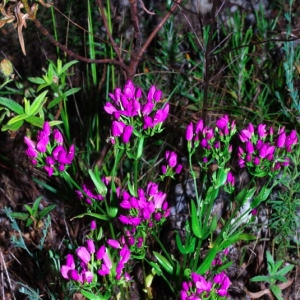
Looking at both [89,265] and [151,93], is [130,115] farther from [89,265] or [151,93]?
[89,265]

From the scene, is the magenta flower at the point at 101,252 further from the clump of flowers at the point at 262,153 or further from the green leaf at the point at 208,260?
the clump of flowers at the point at 262,153

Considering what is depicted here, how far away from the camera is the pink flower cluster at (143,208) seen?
1.72 m

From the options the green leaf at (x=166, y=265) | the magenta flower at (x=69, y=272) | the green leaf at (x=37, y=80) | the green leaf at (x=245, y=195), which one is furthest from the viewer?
the green leaf at (x=37, y=80)

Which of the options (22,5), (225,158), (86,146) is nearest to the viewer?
(225,158)

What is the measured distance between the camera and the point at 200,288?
1623 mm

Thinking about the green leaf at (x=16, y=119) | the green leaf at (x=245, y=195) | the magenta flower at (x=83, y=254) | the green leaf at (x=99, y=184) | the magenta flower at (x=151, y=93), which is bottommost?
the magenta flower at (x=83, y=254)

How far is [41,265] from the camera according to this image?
7.80ft

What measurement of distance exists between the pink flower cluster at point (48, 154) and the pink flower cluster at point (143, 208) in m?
0.20

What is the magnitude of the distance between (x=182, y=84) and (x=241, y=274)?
0.95 m

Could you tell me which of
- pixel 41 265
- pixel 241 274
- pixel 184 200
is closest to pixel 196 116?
pixel 184 200

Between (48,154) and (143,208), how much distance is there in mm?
322

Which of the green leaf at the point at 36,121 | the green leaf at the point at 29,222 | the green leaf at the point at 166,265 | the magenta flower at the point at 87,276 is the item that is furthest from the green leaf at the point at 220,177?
the green leaf at the point at 29,222

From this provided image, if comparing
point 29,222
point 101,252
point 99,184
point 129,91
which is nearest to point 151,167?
point 29,222

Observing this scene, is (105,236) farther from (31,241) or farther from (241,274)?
(241,274)
